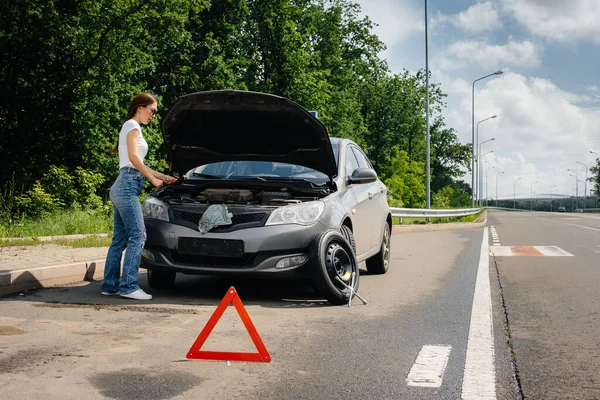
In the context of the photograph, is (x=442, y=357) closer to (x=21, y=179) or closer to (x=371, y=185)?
(x=371, y=185)

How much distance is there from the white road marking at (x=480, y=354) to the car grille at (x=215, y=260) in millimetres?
2106

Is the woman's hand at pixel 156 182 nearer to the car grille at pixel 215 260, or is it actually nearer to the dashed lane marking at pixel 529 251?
the car grille at pixel 215 260

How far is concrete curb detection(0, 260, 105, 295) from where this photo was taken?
22.6 feet

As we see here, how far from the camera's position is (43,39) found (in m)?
23.5

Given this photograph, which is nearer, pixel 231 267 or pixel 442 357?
pixel 442 357

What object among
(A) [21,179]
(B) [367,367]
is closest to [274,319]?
(B) [367,367]

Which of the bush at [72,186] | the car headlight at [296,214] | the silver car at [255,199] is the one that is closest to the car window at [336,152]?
the silver car at [255,199]

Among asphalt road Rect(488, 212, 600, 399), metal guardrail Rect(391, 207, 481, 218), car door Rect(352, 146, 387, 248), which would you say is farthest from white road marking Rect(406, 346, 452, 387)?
metal guardrail Rect(391, 207, 481, 218)

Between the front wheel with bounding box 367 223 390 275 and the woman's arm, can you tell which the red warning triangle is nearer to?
the woman's arm

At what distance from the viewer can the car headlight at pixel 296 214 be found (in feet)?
21.7

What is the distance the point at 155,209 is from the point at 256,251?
49.1 inches

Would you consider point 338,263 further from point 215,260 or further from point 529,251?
point 529,251

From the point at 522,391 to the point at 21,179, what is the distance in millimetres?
22127

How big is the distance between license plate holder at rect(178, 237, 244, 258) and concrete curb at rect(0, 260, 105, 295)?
67.1 inches
